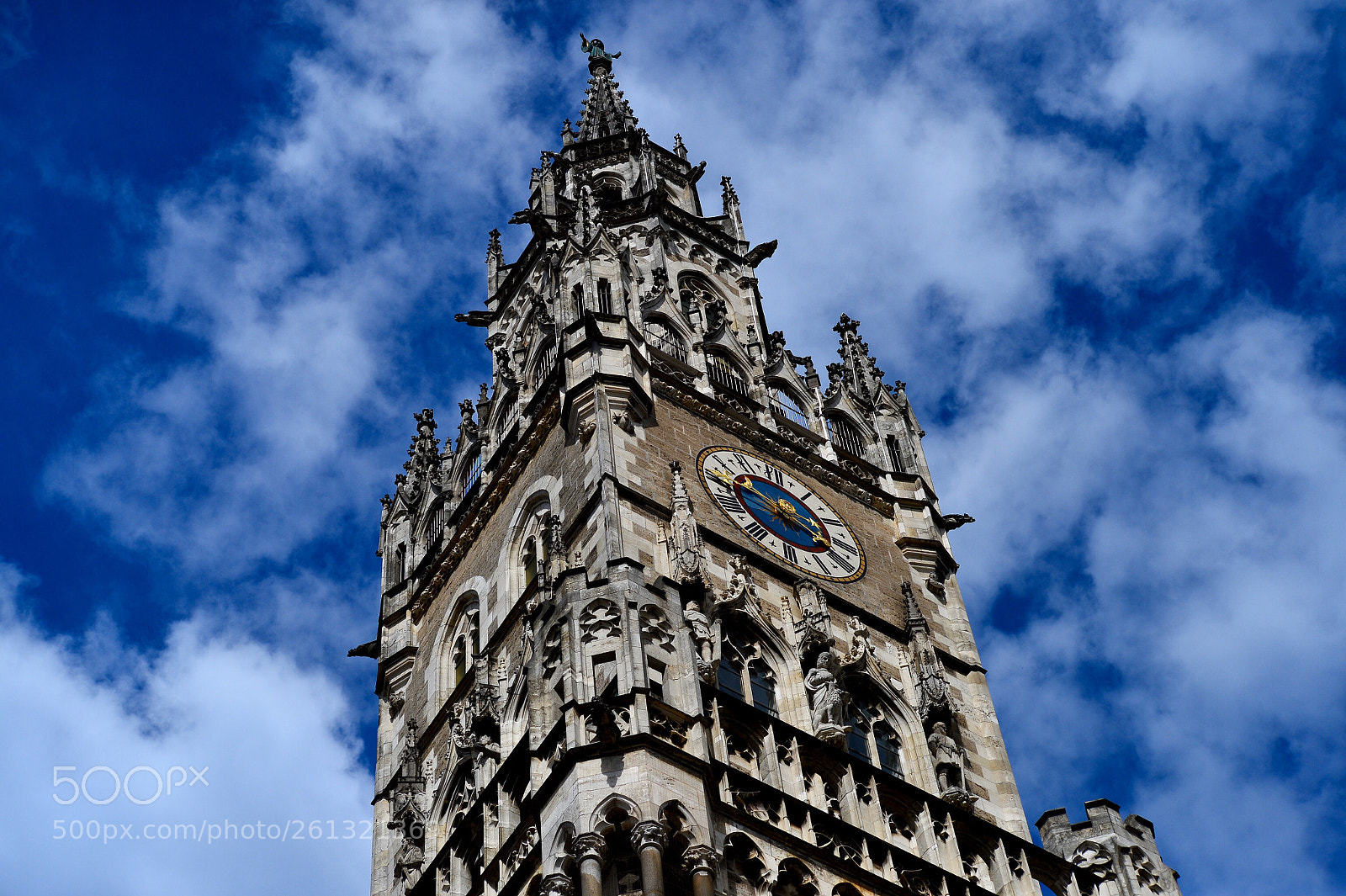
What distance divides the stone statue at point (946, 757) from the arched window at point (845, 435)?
9.27 metres

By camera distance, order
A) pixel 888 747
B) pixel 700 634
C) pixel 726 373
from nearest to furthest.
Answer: pixel 700 634 → pixel 888 747 → pixel 726 373

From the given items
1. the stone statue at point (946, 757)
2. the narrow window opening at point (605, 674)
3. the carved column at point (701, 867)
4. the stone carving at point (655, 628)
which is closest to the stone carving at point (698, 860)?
the carved column at point (701, 867)

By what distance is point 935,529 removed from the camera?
36375 millimetres

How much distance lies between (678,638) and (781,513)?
7.50m

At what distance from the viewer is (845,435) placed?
3928cm

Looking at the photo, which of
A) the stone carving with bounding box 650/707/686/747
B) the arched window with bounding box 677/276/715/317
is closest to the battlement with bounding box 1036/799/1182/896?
the stone carving with bounding box 650/707/686/747

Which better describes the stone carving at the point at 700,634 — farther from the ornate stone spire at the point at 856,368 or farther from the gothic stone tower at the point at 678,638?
the ornate stone spire at the point at 856,368

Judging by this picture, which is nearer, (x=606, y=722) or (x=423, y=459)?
(x=606, y=722)

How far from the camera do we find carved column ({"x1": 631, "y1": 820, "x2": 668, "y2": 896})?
22.3m

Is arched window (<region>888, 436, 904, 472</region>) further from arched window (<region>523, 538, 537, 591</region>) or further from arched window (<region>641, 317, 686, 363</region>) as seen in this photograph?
arched window (<region>523, 538, 537, 591</region>)

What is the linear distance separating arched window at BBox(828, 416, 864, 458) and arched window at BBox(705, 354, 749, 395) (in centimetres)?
190

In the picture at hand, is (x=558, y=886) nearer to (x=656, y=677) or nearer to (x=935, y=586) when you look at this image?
(x=656, y=677)

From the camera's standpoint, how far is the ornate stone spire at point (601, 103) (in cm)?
5238

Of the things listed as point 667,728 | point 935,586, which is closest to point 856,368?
point 935,586
